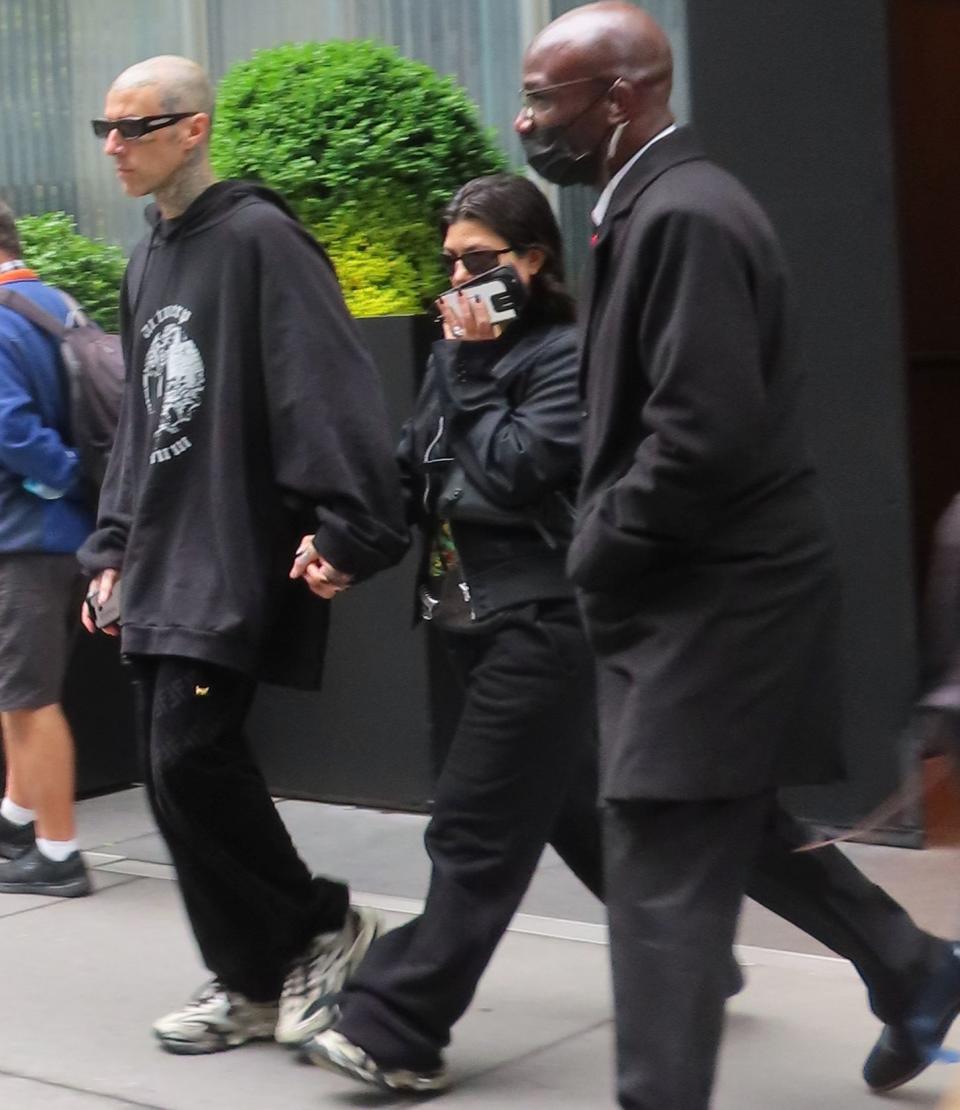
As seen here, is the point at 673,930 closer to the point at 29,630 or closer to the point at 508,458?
the point at 508,458

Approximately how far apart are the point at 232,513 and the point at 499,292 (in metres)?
0.69

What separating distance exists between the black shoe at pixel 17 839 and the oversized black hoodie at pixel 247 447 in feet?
6.65

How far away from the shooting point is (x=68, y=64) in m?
8.64

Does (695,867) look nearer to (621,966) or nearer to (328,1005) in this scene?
(621,966)

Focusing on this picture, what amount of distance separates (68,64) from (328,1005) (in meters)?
5.70

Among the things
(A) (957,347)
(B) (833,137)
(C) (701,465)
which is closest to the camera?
(C) (701,465)

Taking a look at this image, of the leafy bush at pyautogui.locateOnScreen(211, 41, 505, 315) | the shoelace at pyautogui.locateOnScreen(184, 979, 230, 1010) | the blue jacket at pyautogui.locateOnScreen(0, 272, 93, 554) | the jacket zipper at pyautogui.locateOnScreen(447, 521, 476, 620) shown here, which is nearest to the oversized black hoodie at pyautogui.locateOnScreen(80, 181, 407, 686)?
the jacket zipper at pyautogui.locateOnScreen(447, 521, 476, 620)

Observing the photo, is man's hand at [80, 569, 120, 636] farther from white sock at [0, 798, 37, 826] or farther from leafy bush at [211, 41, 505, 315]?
leafy bush at [211, 41, 505, 315]

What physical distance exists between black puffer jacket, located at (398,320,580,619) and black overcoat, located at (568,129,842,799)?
2.00ft

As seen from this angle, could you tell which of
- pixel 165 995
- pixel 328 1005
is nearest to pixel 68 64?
pixel 165 995

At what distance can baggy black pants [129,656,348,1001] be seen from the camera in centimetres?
398

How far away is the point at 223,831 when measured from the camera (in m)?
4.04

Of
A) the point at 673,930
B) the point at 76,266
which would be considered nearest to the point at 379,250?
the point at 76,266

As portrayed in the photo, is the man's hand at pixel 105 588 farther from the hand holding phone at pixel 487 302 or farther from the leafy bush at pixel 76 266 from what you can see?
the leafy bush at pixel 76 266
